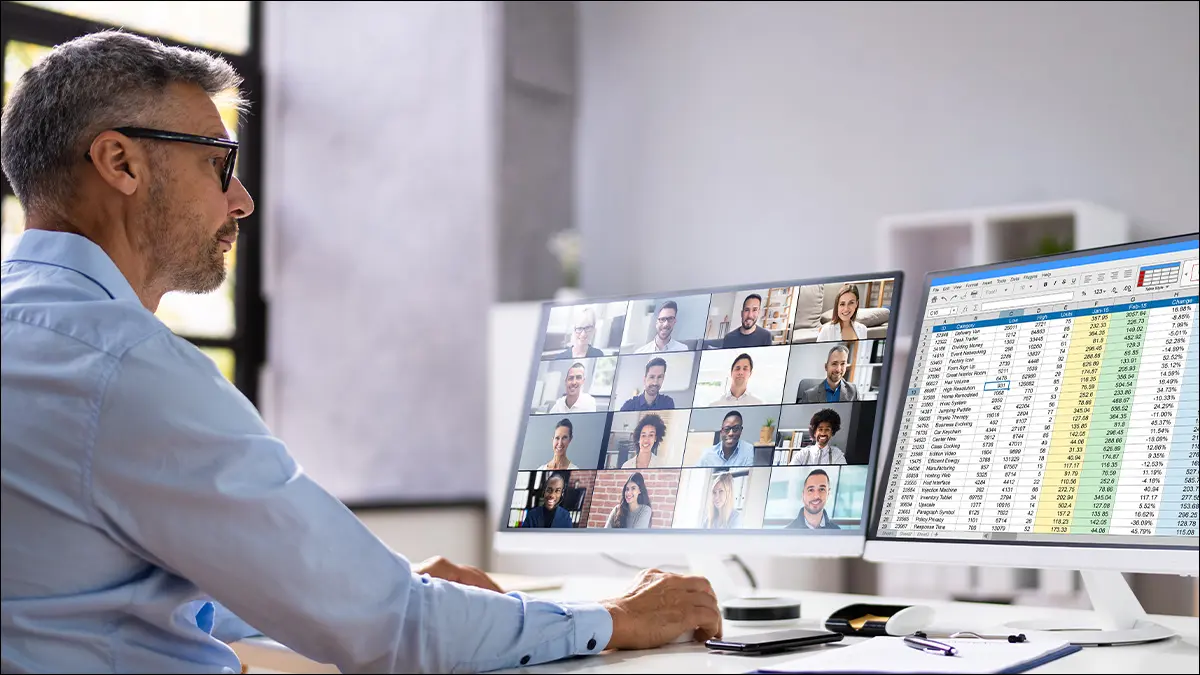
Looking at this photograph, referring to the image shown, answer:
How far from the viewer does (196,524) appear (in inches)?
41.8

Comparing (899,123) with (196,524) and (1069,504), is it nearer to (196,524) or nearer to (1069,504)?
(1069,504)

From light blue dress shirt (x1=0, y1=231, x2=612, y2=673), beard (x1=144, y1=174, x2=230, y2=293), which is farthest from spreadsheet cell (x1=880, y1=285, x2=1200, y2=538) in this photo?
beard (x1=144, y1=174, x2=230, y2=293)

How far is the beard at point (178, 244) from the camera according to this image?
1311mm

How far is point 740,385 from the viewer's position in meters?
1.65

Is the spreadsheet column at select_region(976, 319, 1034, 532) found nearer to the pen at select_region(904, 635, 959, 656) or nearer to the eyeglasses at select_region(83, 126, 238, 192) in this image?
the pen at select_region(904, 635, 959, 656)

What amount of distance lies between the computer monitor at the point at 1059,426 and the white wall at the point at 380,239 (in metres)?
2.85

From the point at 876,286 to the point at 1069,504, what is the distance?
398mm

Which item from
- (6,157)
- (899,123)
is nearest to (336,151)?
(899,123)

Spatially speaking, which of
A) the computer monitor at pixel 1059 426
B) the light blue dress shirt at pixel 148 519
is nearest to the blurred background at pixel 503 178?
the computer monitor at pixel 1059 426

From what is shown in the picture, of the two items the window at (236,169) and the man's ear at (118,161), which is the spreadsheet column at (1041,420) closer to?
the man's ear at (118,161)

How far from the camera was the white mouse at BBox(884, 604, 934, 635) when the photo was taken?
1.49 meters

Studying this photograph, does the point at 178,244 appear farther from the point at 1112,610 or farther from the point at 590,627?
the point at 1112,610

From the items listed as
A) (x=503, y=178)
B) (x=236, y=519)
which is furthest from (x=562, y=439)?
(x=503, y=178)

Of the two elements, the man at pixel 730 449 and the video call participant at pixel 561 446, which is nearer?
the man at pixel 730 449
